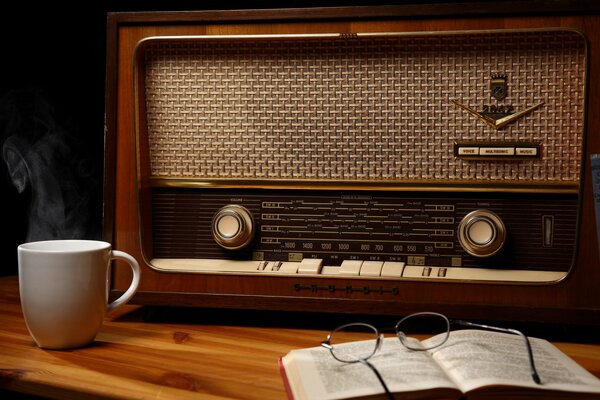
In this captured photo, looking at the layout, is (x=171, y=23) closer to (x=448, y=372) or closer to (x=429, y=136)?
(x=429, y=136)

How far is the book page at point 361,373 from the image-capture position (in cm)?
78

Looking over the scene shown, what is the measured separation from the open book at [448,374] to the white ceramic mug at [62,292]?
297 mm

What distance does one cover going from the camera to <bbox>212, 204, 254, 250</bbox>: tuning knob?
3.86 feet

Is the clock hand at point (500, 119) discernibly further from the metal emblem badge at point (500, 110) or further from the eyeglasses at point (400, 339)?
the eyeglasses at point (400, 339)

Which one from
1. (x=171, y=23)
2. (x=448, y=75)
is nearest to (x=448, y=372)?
(x=448, y=75)

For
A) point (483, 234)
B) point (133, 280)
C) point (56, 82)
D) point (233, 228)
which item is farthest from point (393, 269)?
point (56, 82)

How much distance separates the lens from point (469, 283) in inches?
43.2

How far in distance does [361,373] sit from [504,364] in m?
0.17

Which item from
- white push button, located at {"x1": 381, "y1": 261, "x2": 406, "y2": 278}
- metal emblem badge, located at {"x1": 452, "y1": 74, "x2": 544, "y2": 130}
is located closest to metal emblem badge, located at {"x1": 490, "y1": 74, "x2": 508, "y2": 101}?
metal emblem badge, located at {"x1": 452, "y1": 74, "x2": 544, "y2": 130}

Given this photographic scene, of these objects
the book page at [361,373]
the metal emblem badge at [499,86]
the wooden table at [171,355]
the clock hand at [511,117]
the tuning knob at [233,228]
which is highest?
the metal emblem badge at [499,86]

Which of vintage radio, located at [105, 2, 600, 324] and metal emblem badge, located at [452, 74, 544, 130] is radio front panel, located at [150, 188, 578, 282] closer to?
vintage radio, located at [105, 2, 600, 324]

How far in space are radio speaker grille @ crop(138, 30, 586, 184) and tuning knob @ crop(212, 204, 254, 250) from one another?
0.07 meters

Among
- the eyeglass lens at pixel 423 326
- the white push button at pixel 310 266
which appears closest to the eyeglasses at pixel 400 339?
the eyeglass lens at pixel 423 326

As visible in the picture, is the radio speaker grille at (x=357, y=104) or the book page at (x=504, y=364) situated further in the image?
the radio speaker grille at (x=357, y=104)
